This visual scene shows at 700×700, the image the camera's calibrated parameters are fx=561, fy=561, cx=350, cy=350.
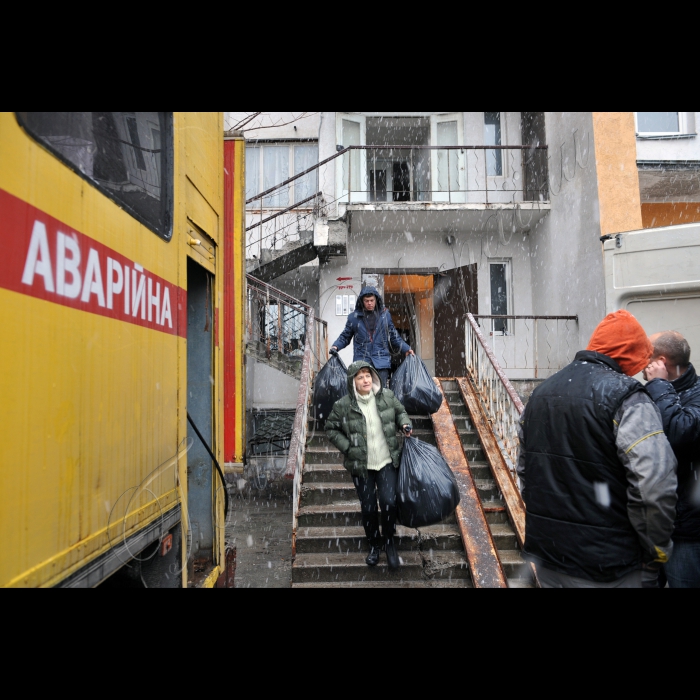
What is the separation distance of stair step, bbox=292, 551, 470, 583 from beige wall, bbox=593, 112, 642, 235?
583 cm

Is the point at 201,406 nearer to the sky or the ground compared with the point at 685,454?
nearer to the sky

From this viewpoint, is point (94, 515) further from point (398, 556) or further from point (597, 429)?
point (398, 556)

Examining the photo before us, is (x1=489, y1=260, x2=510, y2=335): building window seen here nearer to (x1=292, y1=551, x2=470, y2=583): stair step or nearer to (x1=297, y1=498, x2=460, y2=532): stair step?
(x1=297, y1=498, x2=460, y2=532): stair step

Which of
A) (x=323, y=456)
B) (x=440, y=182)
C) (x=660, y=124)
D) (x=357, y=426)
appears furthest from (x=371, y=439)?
(x=660, y=124)

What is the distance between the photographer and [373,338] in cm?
607

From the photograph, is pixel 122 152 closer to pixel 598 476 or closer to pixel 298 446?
pixel 598 476

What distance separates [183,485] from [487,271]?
371 inches

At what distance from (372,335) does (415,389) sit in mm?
747

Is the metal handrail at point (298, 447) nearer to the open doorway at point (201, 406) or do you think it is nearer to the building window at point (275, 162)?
the open doorway at point (201, 406)

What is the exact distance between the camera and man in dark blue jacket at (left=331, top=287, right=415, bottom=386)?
6.04 m

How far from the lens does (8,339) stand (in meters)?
1.30

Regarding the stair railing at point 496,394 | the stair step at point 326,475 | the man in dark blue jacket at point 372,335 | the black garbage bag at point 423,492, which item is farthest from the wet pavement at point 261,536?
the stair railing at point 496,394

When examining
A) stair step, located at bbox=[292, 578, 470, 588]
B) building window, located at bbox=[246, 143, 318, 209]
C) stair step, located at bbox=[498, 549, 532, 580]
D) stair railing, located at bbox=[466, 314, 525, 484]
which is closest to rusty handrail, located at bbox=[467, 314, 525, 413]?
stair railing, located at bbox=[466, 314, 525, 484]
